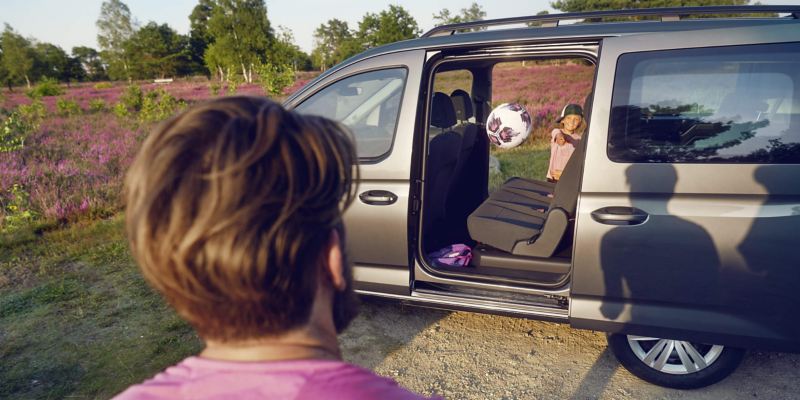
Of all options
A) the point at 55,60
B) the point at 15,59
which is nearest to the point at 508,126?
the point at 15,59

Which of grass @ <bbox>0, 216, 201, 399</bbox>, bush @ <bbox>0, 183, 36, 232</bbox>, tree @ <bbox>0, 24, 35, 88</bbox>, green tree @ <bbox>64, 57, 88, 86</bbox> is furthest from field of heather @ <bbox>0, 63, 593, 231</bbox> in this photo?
green tree @ <bbox>64, 57, 88, 86</bbox>

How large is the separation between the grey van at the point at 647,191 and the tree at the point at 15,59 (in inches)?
1937

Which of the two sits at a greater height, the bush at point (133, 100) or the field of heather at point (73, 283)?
the bush at point (133, 100)

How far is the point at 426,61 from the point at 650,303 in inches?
69.5

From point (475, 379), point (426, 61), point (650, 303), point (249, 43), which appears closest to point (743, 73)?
point (650, 303)

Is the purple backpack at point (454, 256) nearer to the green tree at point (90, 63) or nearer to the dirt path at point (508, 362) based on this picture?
the dirt path at point (508, 362)

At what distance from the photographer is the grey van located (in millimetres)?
2240

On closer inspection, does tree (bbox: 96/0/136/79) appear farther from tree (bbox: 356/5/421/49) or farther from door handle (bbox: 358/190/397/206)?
door handle (bbox: 358/190/397/206)

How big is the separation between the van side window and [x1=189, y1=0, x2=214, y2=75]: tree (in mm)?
56780

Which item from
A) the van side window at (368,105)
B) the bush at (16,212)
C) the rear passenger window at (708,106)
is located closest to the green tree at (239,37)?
the bush at (16,212)

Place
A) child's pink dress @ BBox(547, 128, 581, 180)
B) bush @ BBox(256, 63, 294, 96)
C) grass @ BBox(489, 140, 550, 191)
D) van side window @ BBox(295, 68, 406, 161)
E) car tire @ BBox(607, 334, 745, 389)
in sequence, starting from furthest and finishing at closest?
bush @ BBox(256, 63, 294, 96), grass @ BBox(489, 140, 550, 191), child's pink dress @ BBox(547, 128, 581, 180), van side window @ BBox(295, 68, 406, 161), car tire @ BBox(607, 334, 745, 389)

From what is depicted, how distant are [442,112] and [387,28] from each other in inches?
1448

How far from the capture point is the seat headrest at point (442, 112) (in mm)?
3545

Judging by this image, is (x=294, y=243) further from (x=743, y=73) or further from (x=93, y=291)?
(x=93, y=291)
